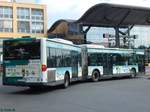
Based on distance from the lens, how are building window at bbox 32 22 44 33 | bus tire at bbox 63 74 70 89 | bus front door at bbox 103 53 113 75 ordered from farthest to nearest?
building window at bbox 32 22 44 33 → bus front door at bbox 103 53 113 75 → bus tire at bbox 63 74 70 89

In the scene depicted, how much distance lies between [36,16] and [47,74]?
8295cm

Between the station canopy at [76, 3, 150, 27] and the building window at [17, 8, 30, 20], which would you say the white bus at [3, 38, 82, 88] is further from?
the building window at [17, 8, 30, 20]

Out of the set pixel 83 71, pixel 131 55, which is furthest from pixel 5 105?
pixel 131 55

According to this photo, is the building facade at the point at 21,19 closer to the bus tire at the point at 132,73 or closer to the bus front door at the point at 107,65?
the bus tire at the point at 132,73

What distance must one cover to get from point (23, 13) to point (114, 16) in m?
33.9

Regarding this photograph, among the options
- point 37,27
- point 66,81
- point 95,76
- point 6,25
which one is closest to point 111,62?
point 95,76

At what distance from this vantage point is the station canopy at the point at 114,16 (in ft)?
216

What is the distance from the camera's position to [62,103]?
14.1 m

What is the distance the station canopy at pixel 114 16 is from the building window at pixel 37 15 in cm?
2611

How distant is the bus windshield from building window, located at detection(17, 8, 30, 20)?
7983cm

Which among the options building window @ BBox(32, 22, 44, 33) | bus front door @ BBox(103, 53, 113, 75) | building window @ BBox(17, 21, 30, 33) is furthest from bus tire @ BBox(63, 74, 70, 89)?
building window @ BBox(32, 22, 44, 33)

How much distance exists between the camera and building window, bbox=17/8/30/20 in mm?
97562

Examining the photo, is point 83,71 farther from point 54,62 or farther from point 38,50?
point 38,50

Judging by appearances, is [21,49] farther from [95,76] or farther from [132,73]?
[132,73]
